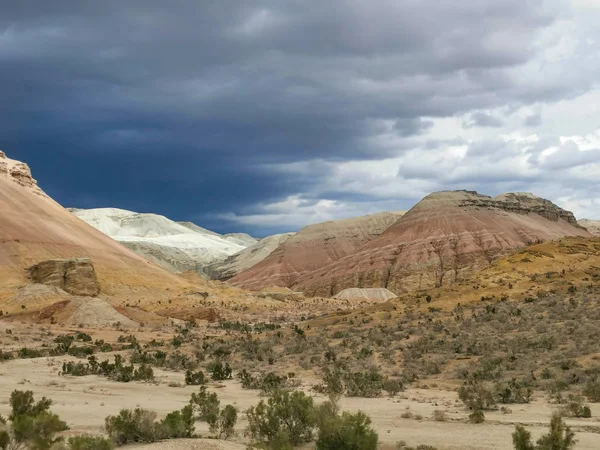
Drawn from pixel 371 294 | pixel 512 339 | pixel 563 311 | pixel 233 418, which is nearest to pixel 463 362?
pixel 512 339

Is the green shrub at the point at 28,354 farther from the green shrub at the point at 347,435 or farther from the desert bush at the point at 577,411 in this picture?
the desert bush at the point at 577,411

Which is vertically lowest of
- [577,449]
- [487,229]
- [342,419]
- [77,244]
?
[577,449]

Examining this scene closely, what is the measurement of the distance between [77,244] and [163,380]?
6986 cm

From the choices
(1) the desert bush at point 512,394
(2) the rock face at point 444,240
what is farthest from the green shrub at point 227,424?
(2) the rock face at point 444,240

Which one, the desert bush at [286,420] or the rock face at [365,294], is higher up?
the rock face at [365,294]

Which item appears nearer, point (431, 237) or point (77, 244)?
point (77, 244)

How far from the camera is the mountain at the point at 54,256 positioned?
64125 millimetres

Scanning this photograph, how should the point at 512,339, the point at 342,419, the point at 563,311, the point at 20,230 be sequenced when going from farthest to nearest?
1. the point at 20,230
2. the point at 563,311
3. the point at 512,339
4. the point at 342,419

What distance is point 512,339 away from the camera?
2341 centimetres

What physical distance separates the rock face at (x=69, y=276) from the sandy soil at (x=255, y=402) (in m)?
44.6

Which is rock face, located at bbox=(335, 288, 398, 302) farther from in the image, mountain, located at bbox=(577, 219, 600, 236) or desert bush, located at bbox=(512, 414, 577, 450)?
mountain, located at bbox=(577, 219, 600, 236)

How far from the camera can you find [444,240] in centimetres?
11475

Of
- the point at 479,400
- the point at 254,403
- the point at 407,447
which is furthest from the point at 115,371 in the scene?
the point at 407,447

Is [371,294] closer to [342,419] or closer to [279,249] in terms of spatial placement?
[279,249]
